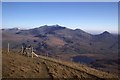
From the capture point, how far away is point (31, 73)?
36500 mm

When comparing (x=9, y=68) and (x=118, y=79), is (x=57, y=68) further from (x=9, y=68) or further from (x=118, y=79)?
(x=118, y=79)

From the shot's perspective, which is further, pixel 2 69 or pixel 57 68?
pixel 57 68

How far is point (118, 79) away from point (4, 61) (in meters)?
21.6

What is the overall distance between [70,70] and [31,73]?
7799mm

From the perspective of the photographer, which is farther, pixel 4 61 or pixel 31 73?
pixel 4 61

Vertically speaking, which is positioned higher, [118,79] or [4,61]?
[4,61]

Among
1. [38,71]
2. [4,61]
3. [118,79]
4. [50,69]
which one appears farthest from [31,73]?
[118,79]

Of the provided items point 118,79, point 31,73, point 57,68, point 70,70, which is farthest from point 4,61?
point 118,79

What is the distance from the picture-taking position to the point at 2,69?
3619cm

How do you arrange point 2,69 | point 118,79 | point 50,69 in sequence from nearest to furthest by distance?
point 2,69
point 50,69
point 118,79

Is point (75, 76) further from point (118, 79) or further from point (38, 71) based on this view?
point (118, 79)

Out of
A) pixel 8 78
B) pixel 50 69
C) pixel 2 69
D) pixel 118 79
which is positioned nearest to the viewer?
pixel 8 78

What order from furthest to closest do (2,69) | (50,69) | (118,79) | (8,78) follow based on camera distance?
(118,79) → (50,69) → (2,69) → (8,78)

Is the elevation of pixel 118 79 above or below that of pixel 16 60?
below
